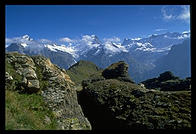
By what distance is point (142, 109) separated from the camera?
12.9 metres

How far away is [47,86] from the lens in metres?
12.3

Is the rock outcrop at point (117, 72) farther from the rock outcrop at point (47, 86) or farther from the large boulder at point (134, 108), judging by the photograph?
the rock outcrop at point (47, 86)

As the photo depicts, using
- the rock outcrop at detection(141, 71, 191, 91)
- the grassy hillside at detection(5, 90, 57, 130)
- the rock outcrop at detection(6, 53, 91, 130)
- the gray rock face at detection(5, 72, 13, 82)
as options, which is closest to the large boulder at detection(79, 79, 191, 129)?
the rock outcrop at detection(6, 53, 91, 130)

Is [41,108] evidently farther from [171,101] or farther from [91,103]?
[171,101]

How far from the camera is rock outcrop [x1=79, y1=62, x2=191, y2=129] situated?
38.3 feet

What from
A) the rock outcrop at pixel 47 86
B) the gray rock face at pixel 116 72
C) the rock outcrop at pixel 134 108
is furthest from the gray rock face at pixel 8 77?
the gray rock face at pixel 116 72

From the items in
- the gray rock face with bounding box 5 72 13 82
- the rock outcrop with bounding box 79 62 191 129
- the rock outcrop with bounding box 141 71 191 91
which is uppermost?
the gray rock face with bounding box 5 72 13 82

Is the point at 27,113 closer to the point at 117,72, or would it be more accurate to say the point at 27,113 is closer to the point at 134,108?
the point at 134,108

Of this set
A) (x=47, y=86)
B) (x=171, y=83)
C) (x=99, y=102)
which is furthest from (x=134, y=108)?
(x=171, y=83)

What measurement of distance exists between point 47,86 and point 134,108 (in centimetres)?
479

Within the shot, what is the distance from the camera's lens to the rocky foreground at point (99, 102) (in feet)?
36.8

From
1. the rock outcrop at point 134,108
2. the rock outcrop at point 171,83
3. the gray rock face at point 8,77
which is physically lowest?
the rock outcrop at point 171,83

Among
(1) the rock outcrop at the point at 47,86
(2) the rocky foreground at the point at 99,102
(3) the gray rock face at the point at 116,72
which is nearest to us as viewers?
(1) the rock outcrop at the point at 47,86

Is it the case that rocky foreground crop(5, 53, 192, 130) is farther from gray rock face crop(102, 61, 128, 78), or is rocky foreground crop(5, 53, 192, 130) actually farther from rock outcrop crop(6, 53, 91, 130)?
gray rock face crop(102, 61, 128, 78)
